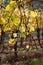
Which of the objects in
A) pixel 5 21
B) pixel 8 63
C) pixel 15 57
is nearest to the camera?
pixel 5 21

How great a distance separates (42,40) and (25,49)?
215 centimetres

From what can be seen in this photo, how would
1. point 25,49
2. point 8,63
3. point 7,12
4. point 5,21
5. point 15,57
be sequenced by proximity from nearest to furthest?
1. point 7,12
2. point 5,21
3. point 8,63
4. point 15,57
5. point 25,49

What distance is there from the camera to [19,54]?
10.9 metres

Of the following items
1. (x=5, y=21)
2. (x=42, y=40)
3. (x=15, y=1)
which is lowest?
(x=42, y=40)

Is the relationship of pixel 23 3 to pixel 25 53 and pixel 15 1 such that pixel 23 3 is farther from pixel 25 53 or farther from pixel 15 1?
pixel 25 53

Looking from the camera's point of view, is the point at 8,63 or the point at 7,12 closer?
the point at 7,12

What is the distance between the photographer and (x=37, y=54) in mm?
11148

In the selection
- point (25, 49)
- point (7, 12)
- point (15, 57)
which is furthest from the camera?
point (25, 49)

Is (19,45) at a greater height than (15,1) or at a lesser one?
lesser

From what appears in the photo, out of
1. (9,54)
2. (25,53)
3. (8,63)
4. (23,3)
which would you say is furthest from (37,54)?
(23,3)

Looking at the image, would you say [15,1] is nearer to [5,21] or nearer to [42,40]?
[5,21]

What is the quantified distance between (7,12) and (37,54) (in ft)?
32.0

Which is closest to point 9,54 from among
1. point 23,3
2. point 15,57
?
point 15,57

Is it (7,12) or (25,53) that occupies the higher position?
(7,12)
